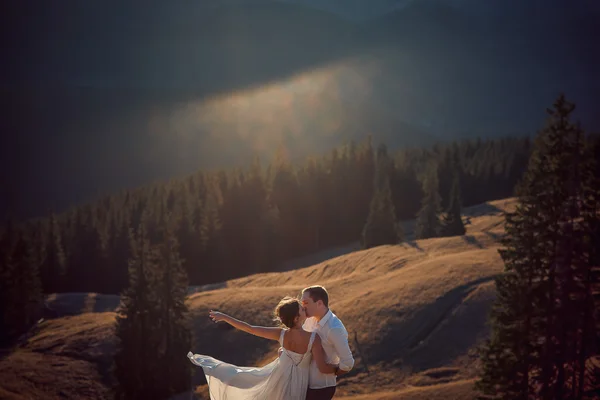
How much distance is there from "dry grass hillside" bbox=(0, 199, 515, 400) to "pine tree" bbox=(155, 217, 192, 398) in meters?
1.74

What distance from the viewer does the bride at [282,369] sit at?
6.41 m

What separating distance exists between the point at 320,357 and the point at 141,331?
26.2 meters

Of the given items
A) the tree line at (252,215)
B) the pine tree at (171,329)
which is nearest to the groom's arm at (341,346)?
the pine tree at (171,329)

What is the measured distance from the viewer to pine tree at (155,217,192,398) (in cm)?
3063

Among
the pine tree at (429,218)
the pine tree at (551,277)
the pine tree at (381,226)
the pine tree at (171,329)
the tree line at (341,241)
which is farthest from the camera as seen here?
the pine tree at (429,218)

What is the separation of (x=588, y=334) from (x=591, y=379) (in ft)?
8.00

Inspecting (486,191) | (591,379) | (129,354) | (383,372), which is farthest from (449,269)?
(486,191)

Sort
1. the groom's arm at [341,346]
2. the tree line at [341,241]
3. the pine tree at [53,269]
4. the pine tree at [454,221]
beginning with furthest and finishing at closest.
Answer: the pine tree at [53,269], the pine tree at [454,221], the tree line at [341,241], the groom's arm at [341,346]

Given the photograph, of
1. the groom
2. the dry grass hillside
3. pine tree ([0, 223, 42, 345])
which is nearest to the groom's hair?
the groom

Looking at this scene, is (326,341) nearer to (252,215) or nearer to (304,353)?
(304,353)

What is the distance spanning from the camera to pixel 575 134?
16.6 metres

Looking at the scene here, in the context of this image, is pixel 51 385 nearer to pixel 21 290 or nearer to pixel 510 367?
pixel 21 290

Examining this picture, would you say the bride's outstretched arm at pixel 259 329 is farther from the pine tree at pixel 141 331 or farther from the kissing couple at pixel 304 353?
the pine tree at pixel 141 331

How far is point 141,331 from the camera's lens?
1192 inches
